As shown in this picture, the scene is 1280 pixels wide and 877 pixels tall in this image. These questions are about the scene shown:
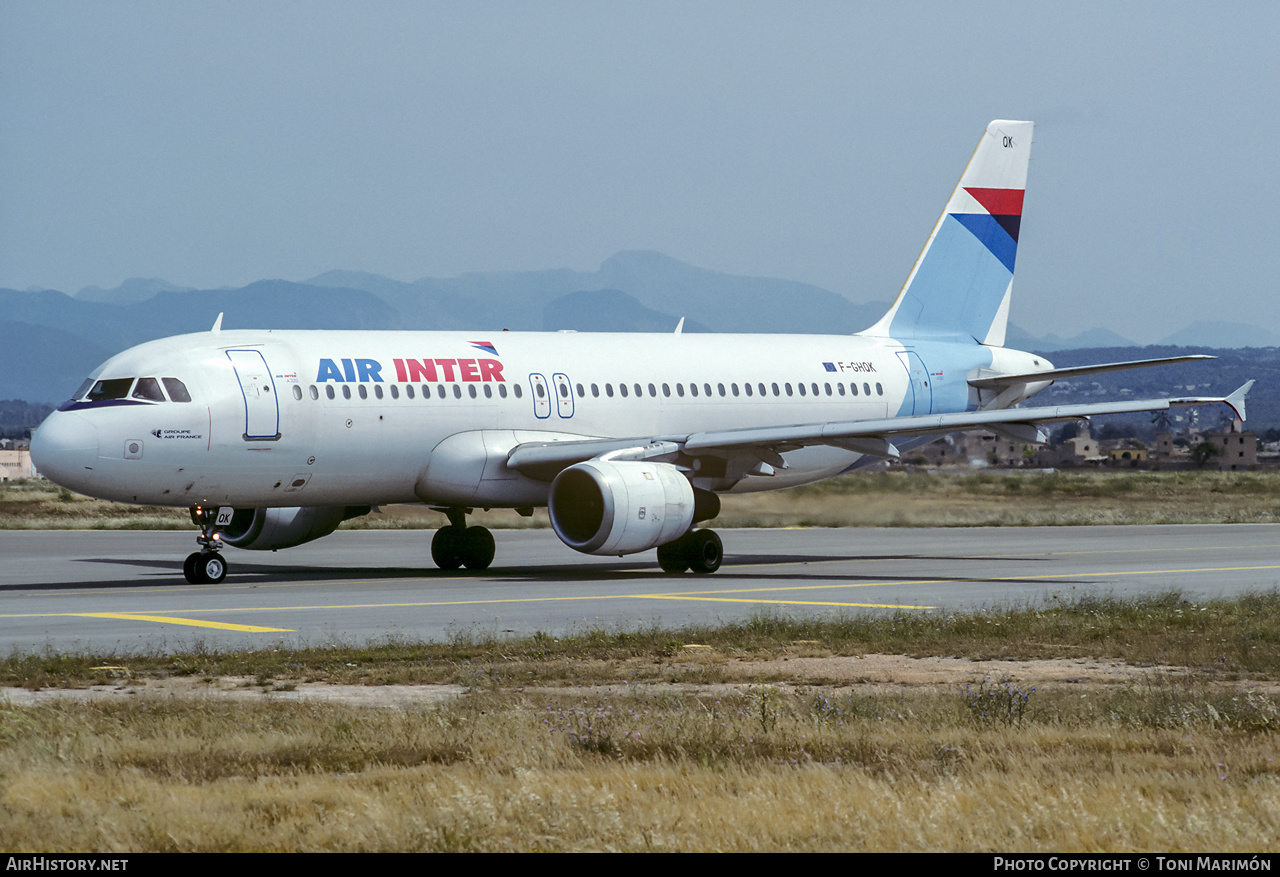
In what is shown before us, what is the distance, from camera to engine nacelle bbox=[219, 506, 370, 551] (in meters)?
29.6

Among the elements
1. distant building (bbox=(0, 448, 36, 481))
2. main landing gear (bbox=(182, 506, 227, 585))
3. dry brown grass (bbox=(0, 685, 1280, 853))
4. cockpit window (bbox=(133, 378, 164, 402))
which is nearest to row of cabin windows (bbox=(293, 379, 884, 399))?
cockpit window (bbox=(133, 378, 164, 402))

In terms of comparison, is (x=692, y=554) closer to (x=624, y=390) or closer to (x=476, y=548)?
(x=624, y=390)

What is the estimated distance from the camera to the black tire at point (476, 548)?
2983cm

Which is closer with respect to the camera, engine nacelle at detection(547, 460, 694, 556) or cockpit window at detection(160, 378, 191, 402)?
cockpit window at detection(160, 378, 191, 402)

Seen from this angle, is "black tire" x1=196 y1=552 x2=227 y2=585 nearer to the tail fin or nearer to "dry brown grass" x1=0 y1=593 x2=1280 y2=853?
"dry brown grass" x1=0 y1=593 x2=1280 y2=853

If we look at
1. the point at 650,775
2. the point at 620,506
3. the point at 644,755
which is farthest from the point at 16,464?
the point at 650,775

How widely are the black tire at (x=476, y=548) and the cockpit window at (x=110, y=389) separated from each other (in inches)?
284

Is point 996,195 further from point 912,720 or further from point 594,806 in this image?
point 594,806

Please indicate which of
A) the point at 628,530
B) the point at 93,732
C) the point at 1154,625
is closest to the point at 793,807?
the point at 93,732

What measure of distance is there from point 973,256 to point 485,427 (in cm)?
1429

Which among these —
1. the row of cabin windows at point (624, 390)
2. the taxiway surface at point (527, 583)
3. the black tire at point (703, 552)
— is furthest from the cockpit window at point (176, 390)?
the black tire at point (703, 552)

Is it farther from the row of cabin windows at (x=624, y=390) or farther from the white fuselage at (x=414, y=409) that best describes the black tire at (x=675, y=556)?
the row of cabin windows at (x=624, y=390)

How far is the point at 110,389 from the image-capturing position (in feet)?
82.1

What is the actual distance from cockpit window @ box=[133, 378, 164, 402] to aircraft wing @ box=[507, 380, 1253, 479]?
19.7 ft
